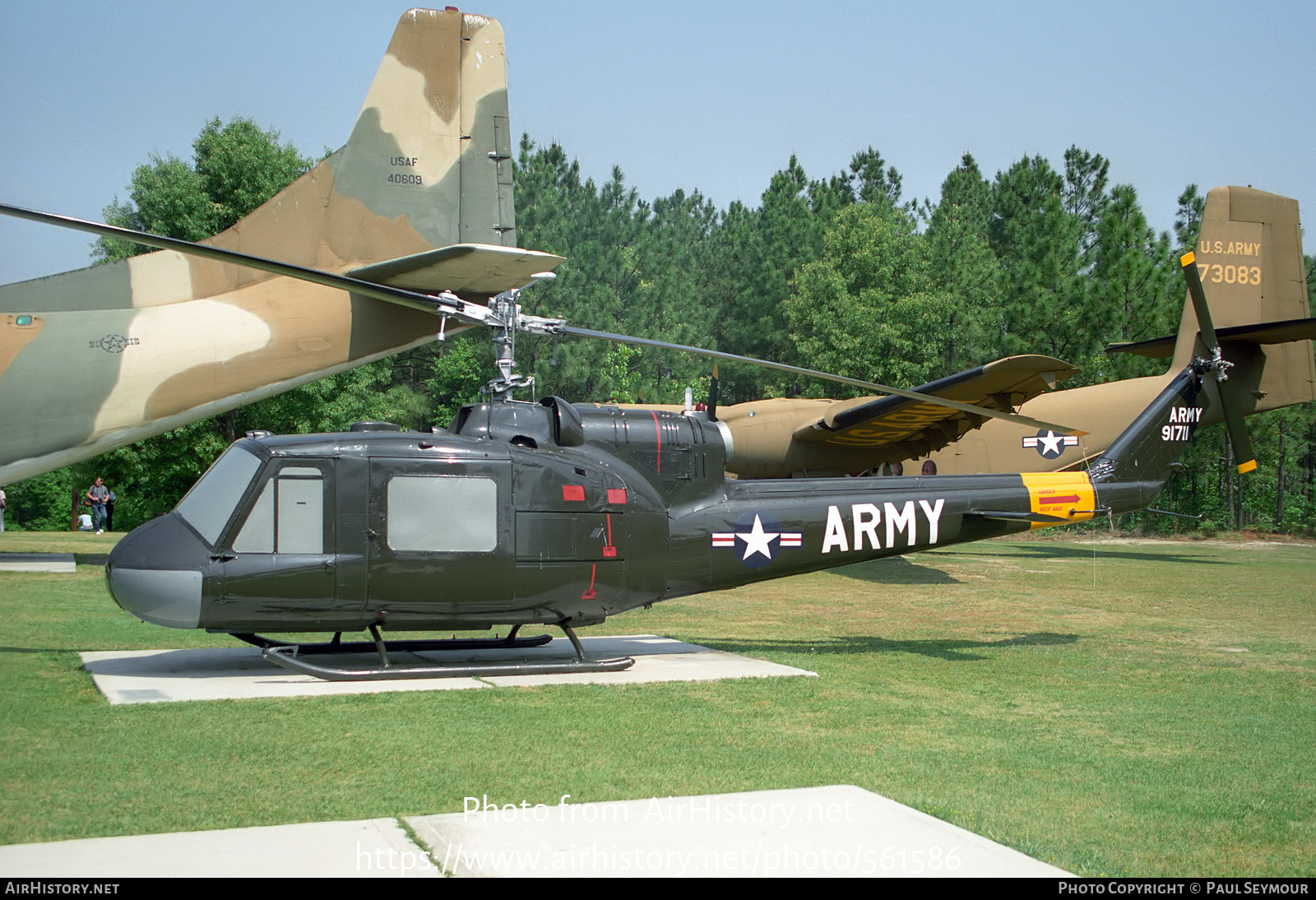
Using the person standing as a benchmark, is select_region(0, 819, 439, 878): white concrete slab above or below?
below

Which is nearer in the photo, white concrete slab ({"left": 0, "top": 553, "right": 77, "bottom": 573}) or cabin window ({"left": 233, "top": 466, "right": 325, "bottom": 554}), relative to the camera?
cabin window ({"left": 233, "top": 466, "right": 325, "bottom": 554})

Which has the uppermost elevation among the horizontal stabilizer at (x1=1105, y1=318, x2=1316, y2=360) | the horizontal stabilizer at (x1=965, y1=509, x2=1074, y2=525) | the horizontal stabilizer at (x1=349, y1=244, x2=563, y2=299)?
the horizontal stabilizer at (x1=1105, y1=318, x2=1316, y2=360)

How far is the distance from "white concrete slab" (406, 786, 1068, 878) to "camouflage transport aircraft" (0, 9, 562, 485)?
8.26 meters

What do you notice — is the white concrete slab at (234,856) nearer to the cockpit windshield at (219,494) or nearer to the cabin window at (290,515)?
the cabin window at (290,515)

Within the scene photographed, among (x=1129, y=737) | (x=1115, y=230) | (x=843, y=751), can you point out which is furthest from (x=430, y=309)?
(x=1115, y=230)

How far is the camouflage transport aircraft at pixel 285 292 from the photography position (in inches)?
530

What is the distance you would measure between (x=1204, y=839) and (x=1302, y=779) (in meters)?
1.70

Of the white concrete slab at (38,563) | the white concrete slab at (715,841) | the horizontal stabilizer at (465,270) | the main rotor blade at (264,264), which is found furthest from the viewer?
the white concrete slab at (38,563)

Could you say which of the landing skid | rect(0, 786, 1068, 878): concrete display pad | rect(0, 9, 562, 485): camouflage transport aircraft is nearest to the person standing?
rect(0, 9, 562, 485): camouflage transport aircraft

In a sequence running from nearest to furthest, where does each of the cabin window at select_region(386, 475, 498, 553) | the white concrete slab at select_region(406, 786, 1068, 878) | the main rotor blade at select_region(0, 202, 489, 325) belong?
the white concrete slab at select_region(406, 786, 1068, 878)
the main rotor blade at select_region(0, 202, 489, 325)
the cabin window at select_region(386, 475, 498, 553)

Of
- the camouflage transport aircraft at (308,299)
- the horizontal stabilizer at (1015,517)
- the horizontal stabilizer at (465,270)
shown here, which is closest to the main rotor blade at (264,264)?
the horizontal stabilizer at (465,270)

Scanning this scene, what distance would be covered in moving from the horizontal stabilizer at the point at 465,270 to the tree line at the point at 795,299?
1522cm

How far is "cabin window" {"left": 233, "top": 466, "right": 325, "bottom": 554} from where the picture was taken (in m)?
8.21

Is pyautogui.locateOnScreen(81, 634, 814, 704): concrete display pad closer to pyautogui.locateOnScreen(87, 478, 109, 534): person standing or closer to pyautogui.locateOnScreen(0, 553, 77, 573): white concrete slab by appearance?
pyautogui.locateOnScreen(0, 553, 77, 573): white concrete slab
